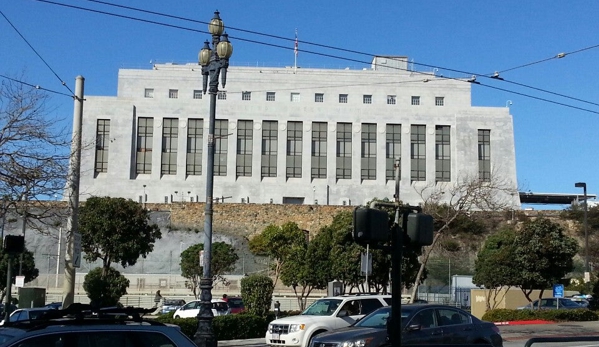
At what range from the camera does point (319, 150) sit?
3371 inches

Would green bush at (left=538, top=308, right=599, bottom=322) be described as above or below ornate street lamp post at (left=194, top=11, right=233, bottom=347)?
below

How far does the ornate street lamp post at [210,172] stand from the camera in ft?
61.8

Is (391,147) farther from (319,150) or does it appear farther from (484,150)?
(484,150)

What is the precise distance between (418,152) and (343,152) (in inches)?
340

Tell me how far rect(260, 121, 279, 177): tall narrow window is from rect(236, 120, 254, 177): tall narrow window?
1.47 m

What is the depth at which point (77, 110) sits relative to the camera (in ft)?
66.1

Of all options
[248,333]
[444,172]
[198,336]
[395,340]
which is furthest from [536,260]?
[444,172]

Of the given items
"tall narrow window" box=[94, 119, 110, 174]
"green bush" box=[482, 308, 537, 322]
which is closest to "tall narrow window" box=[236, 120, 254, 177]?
"tall narrow window" box=[94, 119, 110, 174]

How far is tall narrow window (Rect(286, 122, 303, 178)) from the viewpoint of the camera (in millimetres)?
85312

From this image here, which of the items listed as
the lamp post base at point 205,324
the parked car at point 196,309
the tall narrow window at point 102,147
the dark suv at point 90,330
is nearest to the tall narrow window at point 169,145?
the tall narrow window at point 102,147

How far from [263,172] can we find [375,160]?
12.9m

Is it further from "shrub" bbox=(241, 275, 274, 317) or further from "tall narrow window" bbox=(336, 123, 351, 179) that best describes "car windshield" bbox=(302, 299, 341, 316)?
"tall narrow window" bbox=(336, 123, 351, 179)

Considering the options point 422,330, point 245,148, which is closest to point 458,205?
point 422,330

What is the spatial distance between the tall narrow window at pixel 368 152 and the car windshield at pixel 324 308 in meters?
65.1
